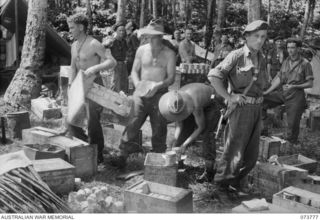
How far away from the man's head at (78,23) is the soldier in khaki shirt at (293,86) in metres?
3.44

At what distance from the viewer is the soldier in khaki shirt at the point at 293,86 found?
754cm

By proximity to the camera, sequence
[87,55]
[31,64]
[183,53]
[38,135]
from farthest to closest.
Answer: [183,53]
[31,64]
[38,135]
[87,55]

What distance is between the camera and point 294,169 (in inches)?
206

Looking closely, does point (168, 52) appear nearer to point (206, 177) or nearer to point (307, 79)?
point (206, 177)

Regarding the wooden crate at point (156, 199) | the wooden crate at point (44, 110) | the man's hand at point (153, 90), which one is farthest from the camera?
the wooden crate at point (44, 110)

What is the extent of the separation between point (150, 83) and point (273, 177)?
6.65 feet

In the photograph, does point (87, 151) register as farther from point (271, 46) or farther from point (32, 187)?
point (271, 46)

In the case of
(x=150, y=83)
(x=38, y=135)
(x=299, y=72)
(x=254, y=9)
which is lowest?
(x=38, y=135)

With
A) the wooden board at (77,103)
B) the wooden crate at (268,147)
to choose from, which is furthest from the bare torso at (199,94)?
the wooden crate at (268,147)

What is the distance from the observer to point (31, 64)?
934 centimetres

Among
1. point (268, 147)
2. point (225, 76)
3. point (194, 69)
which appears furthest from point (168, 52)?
point (194, 69)

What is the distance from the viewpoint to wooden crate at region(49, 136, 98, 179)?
5527 mm

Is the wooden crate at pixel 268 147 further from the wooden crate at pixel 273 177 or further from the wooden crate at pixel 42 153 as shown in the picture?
the wooden crate at pixel 42 153

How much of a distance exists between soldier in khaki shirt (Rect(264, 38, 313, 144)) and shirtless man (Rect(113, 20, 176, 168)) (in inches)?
91.2
